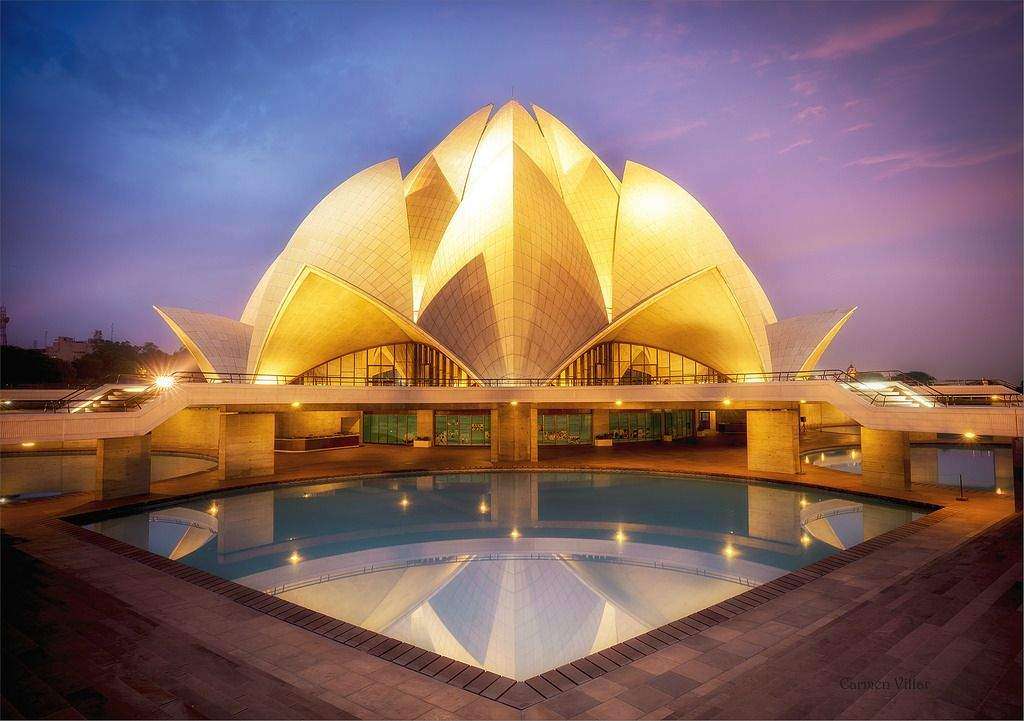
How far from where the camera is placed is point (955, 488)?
54.4ft

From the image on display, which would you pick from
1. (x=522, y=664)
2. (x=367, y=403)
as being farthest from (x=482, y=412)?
(x=522, y=664)

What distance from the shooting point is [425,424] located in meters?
31.1

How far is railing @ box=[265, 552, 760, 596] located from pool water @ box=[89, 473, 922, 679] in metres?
0.04

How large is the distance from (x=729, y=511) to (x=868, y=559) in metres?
5.76

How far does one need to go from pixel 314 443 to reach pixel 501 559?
21580 mm

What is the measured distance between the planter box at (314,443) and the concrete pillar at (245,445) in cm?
949

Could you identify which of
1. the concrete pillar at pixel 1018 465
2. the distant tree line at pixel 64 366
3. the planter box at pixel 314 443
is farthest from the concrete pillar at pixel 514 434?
the distant tree line at pixel 64 366

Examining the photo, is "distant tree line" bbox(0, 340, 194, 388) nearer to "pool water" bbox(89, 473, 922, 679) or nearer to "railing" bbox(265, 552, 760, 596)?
"pool water" bbox(89, 473, 922, 679)

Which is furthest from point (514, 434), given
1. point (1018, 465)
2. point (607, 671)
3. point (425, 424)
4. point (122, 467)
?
point (607, 671)

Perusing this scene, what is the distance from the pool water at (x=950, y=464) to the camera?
60.9 feet

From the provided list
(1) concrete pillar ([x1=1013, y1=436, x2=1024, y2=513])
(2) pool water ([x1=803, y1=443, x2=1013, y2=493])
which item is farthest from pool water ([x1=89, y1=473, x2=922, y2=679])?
(2) pool water ([x1=803, y1=443, x2=1013, y2=493])

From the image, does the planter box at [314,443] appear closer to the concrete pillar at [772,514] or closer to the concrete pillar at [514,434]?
the concrete pillar at [514,434]

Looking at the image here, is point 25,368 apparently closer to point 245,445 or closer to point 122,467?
point 245,445

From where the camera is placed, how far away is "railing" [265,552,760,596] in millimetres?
9344
